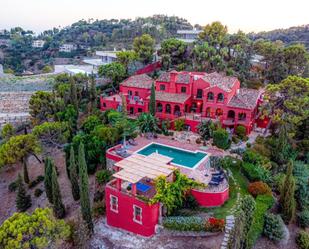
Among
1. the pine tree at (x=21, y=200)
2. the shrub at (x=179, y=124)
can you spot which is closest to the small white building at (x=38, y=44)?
the shrub at (x=179, y=124)

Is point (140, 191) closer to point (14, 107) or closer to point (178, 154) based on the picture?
point (178, 154)

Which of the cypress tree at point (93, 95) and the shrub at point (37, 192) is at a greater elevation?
the cypress tree at point (93, 95)

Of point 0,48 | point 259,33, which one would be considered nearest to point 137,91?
point 259,33

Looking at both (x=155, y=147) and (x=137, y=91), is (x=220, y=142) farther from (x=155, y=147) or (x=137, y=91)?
(x=137, y=91)

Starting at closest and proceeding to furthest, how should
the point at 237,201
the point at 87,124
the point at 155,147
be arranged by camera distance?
the point at 237,201
the point at 155,147
the point at 87,124

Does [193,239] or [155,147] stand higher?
[155,147]

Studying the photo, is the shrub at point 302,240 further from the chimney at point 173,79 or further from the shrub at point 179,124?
the chimney at point 173,79
